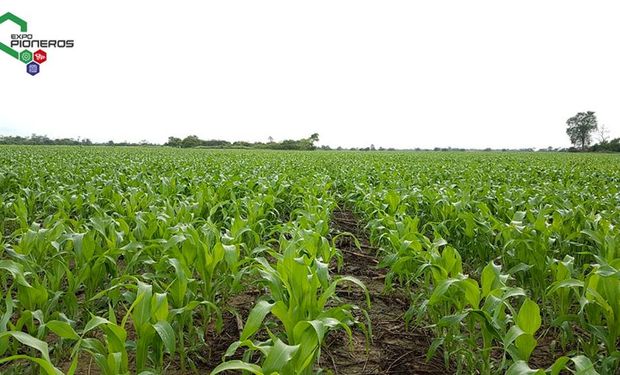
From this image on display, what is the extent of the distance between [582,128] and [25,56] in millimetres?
107396

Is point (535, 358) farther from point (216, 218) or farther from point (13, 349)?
point (216, 218)

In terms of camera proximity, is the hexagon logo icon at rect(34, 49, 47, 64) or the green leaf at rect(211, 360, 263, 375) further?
the hexagon logo icon at rect(34, 49, 47, 64)

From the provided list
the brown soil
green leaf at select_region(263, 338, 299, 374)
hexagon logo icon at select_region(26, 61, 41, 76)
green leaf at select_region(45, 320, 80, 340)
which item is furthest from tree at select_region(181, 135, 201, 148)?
green leaf at select_region(263, 338, 299, 374)

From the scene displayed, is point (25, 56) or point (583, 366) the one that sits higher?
point (25, 56)

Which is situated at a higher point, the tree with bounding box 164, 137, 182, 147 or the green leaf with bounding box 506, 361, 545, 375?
the tree with bounding box 164, 137, 182, 147

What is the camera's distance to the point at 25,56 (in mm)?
23344

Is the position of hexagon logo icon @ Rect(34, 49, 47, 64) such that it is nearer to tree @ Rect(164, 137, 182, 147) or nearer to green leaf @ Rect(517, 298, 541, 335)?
green leaf @ Rect(517, 298, 541, 335)

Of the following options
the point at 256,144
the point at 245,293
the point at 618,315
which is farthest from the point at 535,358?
the point at 256,144

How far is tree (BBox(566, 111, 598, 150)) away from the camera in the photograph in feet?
294

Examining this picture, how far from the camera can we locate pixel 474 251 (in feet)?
14.3

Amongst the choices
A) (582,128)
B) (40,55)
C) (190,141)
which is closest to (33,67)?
(40,55)

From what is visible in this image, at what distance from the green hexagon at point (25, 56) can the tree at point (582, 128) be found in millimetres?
104084

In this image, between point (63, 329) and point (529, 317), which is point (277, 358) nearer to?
point (63, 329)

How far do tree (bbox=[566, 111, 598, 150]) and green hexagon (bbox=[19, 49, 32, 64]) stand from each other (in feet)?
341
